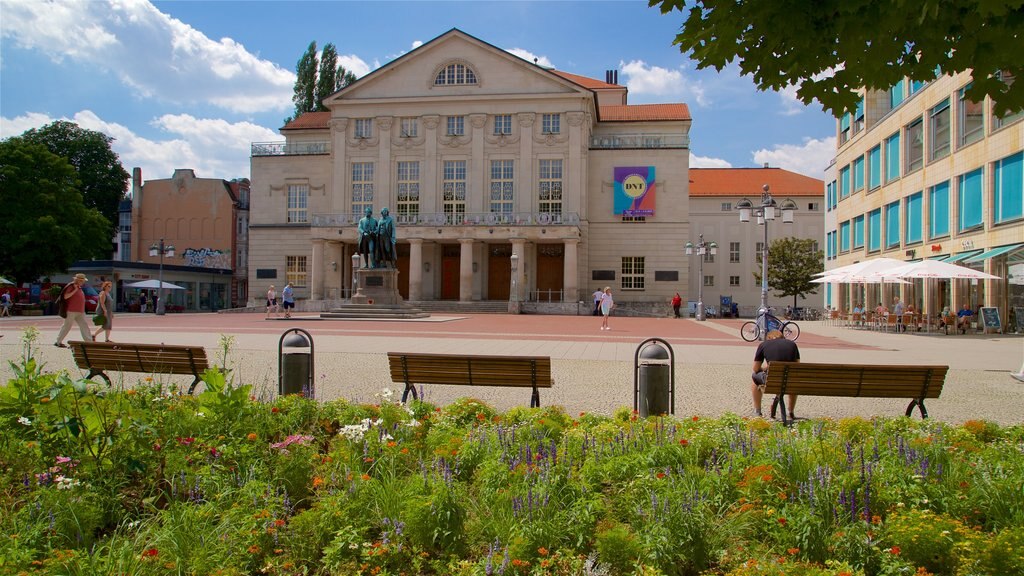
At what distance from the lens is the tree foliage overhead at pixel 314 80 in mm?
69688

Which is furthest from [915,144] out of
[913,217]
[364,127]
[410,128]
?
[364,127]

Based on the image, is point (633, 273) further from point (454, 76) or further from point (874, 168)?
point (454, 76)

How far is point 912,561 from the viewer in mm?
3799

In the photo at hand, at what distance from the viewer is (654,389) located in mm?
7941

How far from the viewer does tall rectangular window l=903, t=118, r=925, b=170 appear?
34312 millimetres

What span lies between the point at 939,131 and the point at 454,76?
34.9 m

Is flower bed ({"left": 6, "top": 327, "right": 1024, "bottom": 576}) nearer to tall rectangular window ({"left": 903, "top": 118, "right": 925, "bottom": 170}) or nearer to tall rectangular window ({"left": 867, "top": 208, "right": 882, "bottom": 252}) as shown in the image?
tall rectangular window ({"left": 903, "top": 118, "right": 925, "bottom": 170})

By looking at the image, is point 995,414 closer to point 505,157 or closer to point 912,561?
point 912,561

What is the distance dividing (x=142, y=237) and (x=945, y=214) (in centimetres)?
7055

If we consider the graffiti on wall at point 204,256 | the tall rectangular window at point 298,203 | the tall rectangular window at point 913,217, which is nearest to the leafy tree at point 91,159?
the graffiti on wall at point 204,256

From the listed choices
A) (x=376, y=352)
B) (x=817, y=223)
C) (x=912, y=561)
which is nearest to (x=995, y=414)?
(x=912, y=561)

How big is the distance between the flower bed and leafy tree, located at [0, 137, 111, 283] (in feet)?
164

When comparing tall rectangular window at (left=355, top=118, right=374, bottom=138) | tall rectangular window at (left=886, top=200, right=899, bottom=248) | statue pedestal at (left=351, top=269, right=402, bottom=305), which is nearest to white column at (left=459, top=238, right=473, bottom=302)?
tall rectangular window at (left=355, top=118, right=374, bottom=138)

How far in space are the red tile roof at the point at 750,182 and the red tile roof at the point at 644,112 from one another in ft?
58.3
